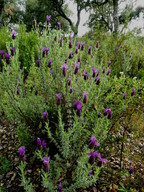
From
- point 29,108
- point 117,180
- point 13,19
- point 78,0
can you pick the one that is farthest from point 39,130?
point 13,19

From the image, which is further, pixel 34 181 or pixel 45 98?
pixel 45 98

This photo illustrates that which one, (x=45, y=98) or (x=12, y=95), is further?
(x=45, y=98)

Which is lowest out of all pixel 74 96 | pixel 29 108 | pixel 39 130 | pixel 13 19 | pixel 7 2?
pixel 39 130

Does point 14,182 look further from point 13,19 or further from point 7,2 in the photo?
point 13,19

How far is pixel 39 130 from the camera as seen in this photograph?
1.88 m

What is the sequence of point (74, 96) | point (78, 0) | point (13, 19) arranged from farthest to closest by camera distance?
point (13, 19), point (78, 0), point (74, 96)

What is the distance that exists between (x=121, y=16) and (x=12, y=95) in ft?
69.6

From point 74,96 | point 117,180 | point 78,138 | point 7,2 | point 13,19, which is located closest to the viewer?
point 78,138

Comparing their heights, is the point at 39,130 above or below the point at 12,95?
below

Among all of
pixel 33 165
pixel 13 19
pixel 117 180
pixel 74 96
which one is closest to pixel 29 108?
pixel 74 96

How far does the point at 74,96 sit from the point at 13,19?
972 inches

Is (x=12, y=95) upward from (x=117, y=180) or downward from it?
upward

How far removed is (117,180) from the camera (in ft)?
5.34

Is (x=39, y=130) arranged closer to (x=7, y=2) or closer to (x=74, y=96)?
(x=74, y=96)
